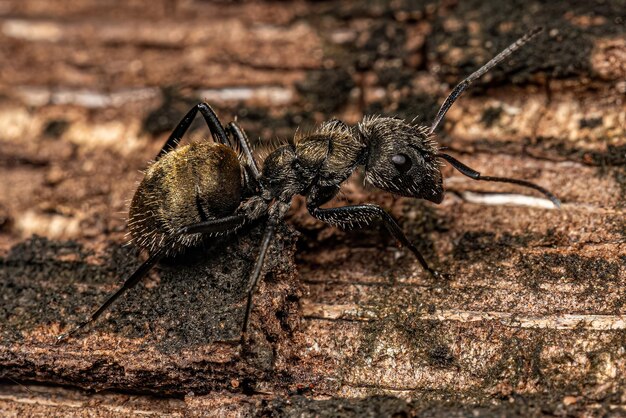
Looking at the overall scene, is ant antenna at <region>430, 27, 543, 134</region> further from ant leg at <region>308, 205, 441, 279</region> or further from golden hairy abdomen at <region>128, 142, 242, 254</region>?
golden hairy abdomen at <region>128, 142, 242, 254</region>

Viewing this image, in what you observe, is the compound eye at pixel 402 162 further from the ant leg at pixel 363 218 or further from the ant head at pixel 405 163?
the ant leg at pixel 363 218

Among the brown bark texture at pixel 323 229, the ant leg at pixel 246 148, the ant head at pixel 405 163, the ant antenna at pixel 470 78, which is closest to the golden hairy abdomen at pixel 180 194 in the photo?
the brown bark texture at pixel 323 229

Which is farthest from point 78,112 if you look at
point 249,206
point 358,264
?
point 358,264

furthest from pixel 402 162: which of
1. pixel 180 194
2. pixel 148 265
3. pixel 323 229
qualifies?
pixel 148 265

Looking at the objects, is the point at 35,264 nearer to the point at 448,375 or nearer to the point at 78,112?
the point at 78,112

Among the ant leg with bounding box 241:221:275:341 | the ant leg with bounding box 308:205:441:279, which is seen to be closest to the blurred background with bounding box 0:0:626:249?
the ant leg with bounding box 308:205:441:279

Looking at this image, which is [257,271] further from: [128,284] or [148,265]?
[128,284]
